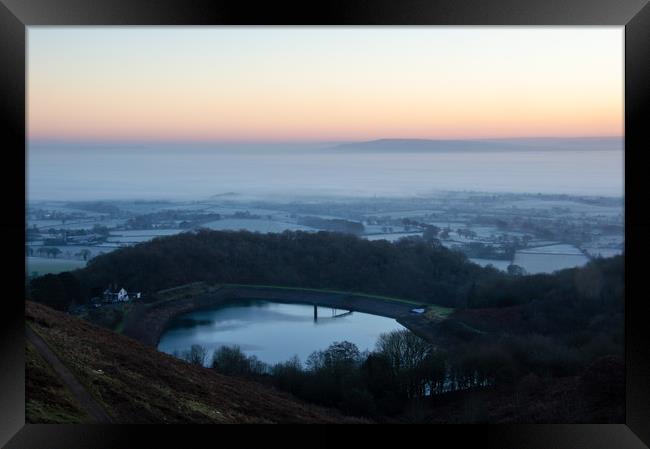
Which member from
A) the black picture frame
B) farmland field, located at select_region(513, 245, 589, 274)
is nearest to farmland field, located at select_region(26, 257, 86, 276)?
farmland field, located at select_region(513, 245, 589, 274)

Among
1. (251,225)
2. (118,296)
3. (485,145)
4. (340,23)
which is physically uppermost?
(485,145)

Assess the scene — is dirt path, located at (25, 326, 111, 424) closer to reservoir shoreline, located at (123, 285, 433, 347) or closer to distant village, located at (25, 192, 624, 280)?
reservoir shoreline, located at (123, 285, 433, 347)

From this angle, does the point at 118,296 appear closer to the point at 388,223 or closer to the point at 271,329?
the point at 271,329

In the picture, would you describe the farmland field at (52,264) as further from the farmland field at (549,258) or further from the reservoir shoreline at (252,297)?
the farmland field at (549,258)

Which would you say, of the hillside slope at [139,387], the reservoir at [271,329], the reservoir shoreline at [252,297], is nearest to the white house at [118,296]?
the reservoir shoreline at [252,297]

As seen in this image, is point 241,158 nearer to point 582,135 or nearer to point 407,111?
point 407,111

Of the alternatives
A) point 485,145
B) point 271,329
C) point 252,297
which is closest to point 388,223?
point 485,145
